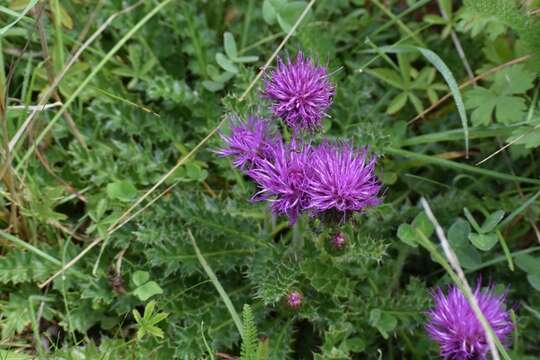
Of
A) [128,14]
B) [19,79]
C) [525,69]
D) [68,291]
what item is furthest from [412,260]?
[19,79]

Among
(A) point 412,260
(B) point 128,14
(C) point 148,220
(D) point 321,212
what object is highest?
(B) point 128,14

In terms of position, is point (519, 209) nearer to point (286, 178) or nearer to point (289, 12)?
point (286, 178)

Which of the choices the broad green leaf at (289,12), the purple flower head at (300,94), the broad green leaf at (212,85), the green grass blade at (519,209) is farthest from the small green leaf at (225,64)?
the green grass blade at (519,209)

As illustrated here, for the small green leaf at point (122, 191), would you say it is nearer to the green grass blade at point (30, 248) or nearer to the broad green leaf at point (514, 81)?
the green grass blade at point (30, 248)

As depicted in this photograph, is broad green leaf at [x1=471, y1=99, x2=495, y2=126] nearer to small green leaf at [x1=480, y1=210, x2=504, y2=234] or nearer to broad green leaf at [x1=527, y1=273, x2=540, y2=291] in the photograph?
small green leaf at [x1=480, y1=210, x2=504, y2=234]

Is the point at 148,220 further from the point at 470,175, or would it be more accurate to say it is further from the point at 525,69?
the point at 525,69

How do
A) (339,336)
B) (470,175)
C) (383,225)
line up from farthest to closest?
(470,175)
(383,225)
(339,336)

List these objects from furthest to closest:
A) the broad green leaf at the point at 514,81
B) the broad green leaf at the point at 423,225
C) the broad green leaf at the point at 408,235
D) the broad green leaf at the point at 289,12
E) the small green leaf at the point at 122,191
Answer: the broad green leaf at the point at 289,12
the broad green leaf at the point at 514,81
the small green leaf at the point at 122,191
the broad green leaf at the point at 423,225
the broad green leaf at the point at 408,235
